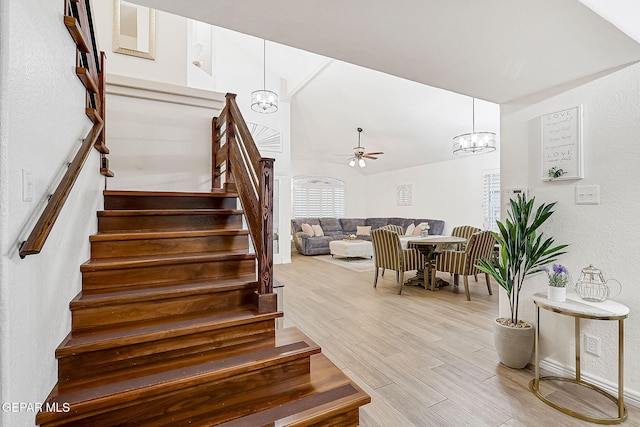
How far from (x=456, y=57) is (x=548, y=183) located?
1.25m

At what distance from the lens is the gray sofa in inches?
334

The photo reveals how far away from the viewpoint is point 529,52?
1783 mm

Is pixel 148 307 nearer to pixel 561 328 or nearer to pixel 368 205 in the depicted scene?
pixel 561 328

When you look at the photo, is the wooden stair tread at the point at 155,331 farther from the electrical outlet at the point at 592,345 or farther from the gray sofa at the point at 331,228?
the gray sofa at the point at 331,228

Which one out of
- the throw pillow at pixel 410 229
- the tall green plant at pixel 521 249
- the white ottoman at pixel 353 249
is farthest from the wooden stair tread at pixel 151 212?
the throw pillow at pixel 410 229

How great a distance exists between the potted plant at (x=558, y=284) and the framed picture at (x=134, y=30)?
463cm

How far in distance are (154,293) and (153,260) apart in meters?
0.26

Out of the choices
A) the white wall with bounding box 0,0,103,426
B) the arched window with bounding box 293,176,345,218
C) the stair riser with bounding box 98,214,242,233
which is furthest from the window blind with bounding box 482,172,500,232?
the white wall with bounding box 0,0,103,426

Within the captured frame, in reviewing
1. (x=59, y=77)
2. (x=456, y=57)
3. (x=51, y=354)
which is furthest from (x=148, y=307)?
(x=456, y=57)

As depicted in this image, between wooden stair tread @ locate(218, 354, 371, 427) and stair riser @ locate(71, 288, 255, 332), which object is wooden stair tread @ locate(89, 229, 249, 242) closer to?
stair riser @ locate(71, 288, 255, 332)

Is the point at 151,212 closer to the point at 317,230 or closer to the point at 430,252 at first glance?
the point at 430,252

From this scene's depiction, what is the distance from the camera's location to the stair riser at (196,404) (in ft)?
4.28

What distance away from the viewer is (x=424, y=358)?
2576mm

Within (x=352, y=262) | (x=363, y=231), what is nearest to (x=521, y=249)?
(x=352, y=262)
